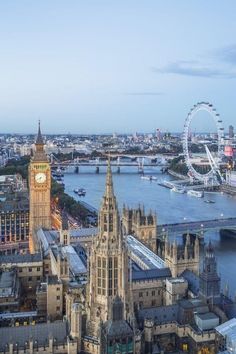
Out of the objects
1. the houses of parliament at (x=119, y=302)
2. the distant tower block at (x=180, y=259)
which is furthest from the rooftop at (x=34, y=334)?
the distant tower block at (x=180, y=259)

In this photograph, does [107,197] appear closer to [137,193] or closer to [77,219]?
[77,219]

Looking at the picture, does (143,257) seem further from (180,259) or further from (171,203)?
(171,203)

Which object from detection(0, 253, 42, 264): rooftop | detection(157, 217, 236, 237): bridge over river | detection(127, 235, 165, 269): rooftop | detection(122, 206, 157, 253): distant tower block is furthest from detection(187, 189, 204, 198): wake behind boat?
detection(0, 253, 42, 264): rooftop

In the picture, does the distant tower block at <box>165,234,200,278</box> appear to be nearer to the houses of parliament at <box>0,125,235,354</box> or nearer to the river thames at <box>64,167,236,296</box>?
the houses of parliament at <box>0,125,235,354</box>

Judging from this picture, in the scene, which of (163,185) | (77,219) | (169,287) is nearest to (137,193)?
(163,185)

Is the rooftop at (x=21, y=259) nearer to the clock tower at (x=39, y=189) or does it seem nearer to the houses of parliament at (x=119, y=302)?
the houses of parliament at (x=119, y=302)

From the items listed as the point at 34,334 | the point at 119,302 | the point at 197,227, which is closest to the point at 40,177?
the point at 197,227
